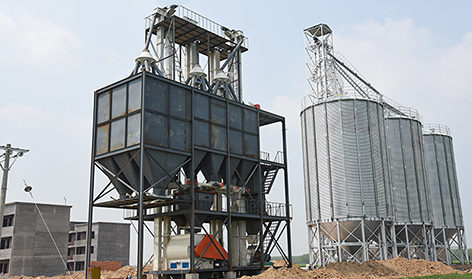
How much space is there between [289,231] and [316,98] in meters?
15.8

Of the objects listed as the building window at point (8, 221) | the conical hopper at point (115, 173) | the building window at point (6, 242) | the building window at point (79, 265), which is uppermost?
the conical hopper at point (115, 173)

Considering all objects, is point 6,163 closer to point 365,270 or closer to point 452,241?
point 365,270

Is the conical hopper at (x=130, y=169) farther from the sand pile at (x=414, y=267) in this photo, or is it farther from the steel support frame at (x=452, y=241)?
the steel support frame at (x=452, y=241)

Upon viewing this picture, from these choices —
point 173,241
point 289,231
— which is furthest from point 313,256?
point 173,241

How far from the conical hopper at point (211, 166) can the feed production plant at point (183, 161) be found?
60mm

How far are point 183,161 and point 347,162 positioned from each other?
54.2ft

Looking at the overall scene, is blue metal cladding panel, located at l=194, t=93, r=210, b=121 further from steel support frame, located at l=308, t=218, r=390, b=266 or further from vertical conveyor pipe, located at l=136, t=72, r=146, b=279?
steel support frame, located at l=308, t=218, r=390, b=266

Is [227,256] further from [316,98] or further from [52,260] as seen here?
[52,260]

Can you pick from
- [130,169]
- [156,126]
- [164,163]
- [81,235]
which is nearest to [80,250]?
[81,235]

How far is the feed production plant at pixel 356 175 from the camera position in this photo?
35.1m

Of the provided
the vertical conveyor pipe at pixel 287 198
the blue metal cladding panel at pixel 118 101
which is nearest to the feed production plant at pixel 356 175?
the vertical conveyor pipe at pixel 287 198

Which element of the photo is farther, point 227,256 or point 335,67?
point 335,67

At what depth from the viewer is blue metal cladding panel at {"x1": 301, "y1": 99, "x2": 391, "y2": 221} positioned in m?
35.0

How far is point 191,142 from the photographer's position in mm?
24641
